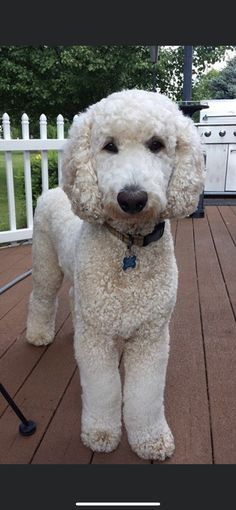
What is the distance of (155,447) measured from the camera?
1.59 metres

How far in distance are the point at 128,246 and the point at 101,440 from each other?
2.30ft

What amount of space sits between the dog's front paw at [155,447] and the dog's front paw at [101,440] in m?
0.07

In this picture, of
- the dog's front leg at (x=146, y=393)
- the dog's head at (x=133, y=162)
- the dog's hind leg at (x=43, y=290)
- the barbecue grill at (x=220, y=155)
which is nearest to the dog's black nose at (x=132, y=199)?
the dog's head at (x=133, y=162)

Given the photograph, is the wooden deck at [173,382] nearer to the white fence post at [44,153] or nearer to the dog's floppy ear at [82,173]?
the dog's floppy ear at [82,173]

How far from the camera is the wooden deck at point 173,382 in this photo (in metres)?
1.64

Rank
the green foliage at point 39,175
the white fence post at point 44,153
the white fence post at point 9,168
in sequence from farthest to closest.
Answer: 1. the green foliage at point 39,175
2. the white fence post at point 44,153
3. the white fence post at point 9,168

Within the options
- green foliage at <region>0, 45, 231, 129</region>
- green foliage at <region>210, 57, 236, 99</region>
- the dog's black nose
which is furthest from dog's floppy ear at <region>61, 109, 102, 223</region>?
green foliage at <region>0, 45, 231, 129</region>

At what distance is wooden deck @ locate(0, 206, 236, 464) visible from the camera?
1.64m

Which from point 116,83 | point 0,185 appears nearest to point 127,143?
point 0,185

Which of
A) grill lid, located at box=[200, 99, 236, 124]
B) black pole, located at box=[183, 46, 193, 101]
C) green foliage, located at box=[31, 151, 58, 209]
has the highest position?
black pole, located at box=[183, 46, 193, 101]

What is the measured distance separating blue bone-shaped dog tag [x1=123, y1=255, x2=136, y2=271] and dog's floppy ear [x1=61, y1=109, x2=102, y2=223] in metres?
0.16

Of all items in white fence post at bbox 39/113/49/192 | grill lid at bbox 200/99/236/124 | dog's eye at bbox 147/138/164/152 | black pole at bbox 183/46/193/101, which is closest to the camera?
dog's eye at bbox 147/138/164/152

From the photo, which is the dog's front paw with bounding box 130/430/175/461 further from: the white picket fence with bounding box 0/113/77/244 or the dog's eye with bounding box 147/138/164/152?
the white picket fence with bounding box 0/113/77/244
